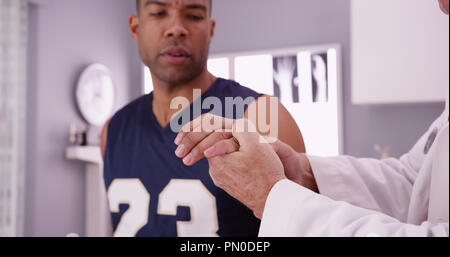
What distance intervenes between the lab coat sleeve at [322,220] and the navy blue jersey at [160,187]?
11 centimetres

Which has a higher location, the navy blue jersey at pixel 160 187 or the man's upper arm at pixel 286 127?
the man's upper arm at pixel 286 127

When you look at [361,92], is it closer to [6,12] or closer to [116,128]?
[116,128]

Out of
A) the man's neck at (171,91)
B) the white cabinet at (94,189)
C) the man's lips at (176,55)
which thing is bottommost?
the white cabinet at (94,189)

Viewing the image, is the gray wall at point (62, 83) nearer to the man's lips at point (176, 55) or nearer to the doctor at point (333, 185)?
the man's lips at point (176, 55)

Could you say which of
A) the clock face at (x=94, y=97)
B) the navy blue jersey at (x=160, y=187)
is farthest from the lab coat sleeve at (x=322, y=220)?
the clock face at (x=94, y=97)

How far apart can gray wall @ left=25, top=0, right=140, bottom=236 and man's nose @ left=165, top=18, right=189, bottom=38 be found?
78 millimetres

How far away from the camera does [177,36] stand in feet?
1.23

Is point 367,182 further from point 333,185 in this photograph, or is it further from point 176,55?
point 176,55

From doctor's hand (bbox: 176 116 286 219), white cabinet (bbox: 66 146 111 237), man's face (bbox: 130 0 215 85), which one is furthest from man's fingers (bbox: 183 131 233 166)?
white cabinet (bbox: 66 146 111 237)

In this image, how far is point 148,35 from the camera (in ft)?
1.30

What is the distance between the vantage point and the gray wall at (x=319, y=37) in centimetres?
39
